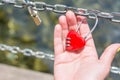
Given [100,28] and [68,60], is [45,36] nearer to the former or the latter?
[100,28]

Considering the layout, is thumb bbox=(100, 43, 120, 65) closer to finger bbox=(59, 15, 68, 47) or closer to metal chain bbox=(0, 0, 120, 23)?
metal chain bbox=(0, 0, 120, 23)

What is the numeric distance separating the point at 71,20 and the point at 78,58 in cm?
15

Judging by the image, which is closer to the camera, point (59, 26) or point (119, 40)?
point (59, 26)

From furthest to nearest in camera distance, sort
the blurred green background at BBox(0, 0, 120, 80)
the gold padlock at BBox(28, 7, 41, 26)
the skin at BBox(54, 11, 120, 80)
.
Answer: the blurred green background at BBox(0, 0, 120, 80) < the gold padlock at BBox(28, 7, 41, 26) < the skin at BBox(54, 11, 120, 80)

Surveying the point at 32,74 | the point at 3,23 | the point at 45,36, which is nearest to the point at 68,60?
the point at 32,74

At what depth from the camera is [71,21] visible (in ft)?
5.12

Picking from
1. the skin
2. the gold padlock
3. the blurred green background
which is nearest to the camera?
the skin

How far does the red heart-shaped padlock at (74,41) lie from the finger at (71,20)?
0.04 metres

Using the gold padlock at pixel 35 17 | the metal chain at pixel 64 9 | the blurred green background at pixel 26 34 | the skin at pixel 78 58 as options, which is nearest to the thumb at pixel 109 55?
the skin at pixel 78 58

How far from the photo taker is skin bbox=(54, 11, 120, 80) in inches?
56.5

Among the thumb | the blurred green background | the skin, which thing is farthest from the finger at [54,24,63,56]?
the blurred green background

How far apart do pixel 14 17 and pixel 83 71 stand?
1.94 m

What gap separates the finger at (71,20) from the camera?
1.52 m

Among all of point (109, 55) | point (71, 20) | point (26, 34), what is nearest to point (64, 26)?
point (71, 20)
